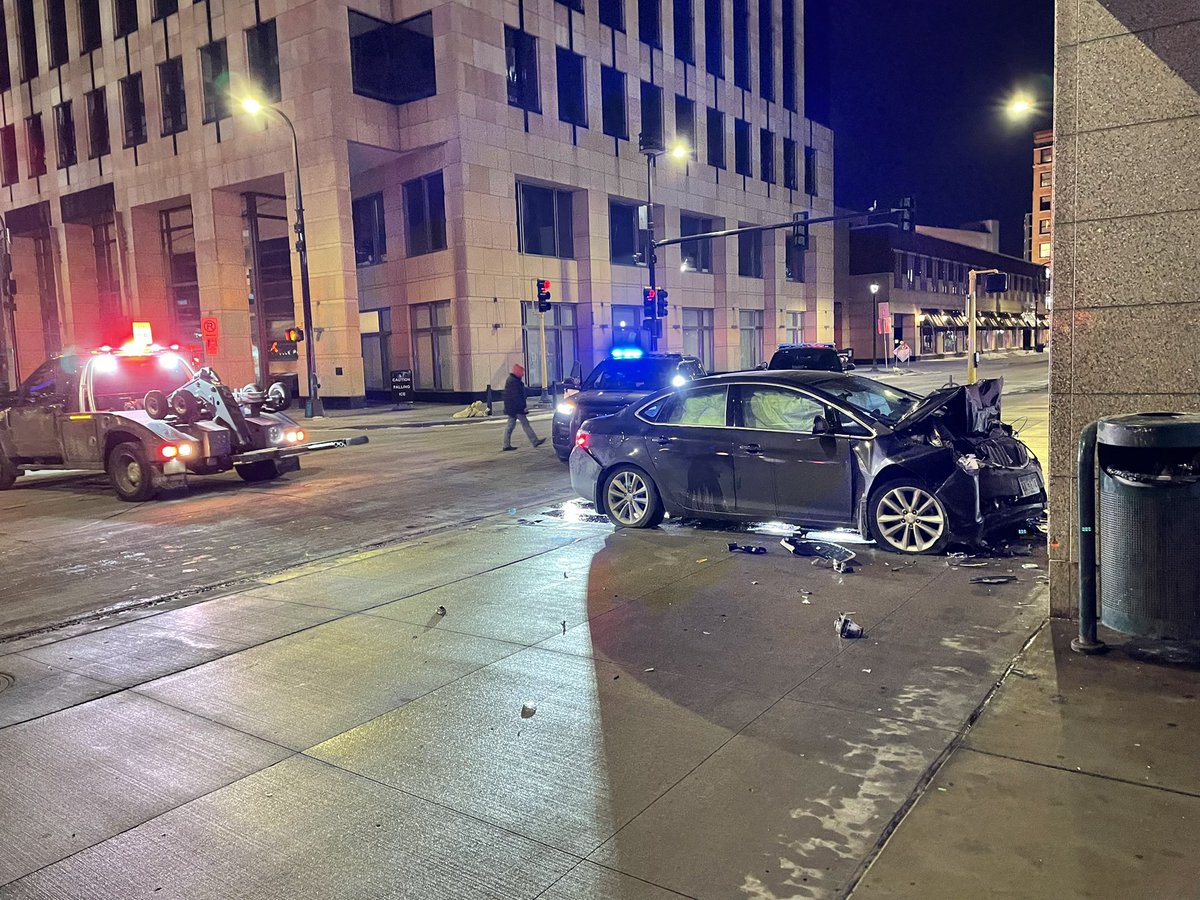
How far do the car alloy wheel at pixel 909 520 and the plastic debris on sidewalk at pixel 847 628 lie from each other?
6.40ft

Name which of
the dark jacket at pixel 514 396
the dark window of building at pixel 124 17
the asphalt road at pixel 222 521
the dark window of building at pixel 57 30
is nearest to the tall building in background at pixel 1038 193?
the dark window of building at pixel 124 17

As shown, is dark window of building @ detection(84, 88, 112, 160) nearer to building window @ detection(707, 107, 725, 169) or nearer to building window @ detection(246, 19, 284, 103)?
building window @ detection(246, 19, 284, 103)

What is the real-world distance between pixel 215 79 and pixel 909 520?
129 feet

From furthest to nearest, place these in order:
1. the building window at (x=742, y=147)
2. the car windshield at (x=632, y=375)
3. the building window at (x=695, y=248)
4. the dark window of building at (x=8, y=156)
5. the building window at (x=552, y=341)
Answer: the building window at (x=742, y=147) → the dark window of building at (x=8, y=156) → the building window at (x=695, y=248) → the building window at (x=552, y=341) → the car windshield at (x=632, y=375)

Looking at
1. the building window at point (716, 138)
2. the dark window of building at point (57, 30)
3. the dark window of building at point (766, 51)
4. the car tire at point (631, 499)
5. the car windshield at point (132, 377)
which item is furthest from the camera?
the dark window of building at point (766, 51)

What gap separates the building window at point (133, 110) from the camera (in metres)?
41.7

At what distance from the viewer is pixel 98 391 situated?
13.4 metres

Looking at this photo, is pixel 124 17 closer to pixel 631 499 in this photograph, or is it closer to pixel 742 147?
pixel 742 147

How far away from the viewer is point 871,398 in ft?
28.3

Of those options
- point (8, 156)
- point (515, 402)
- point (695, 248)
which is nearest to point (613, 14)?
point (695, 248)

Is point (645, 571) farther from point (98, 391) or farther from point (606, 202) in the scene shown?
point (606, 202)

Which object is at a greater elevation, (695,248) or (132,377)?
(695,248)

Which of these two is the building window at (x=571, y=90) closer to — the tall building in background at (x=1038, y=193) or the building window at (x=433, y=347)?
the building window at (x=433, y=347)

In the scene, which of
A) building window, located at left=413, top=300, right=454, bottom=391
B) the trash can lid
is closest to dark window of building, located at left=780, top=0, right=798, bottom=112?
building window, located at left=413, top=300, right=454, bottom=391
